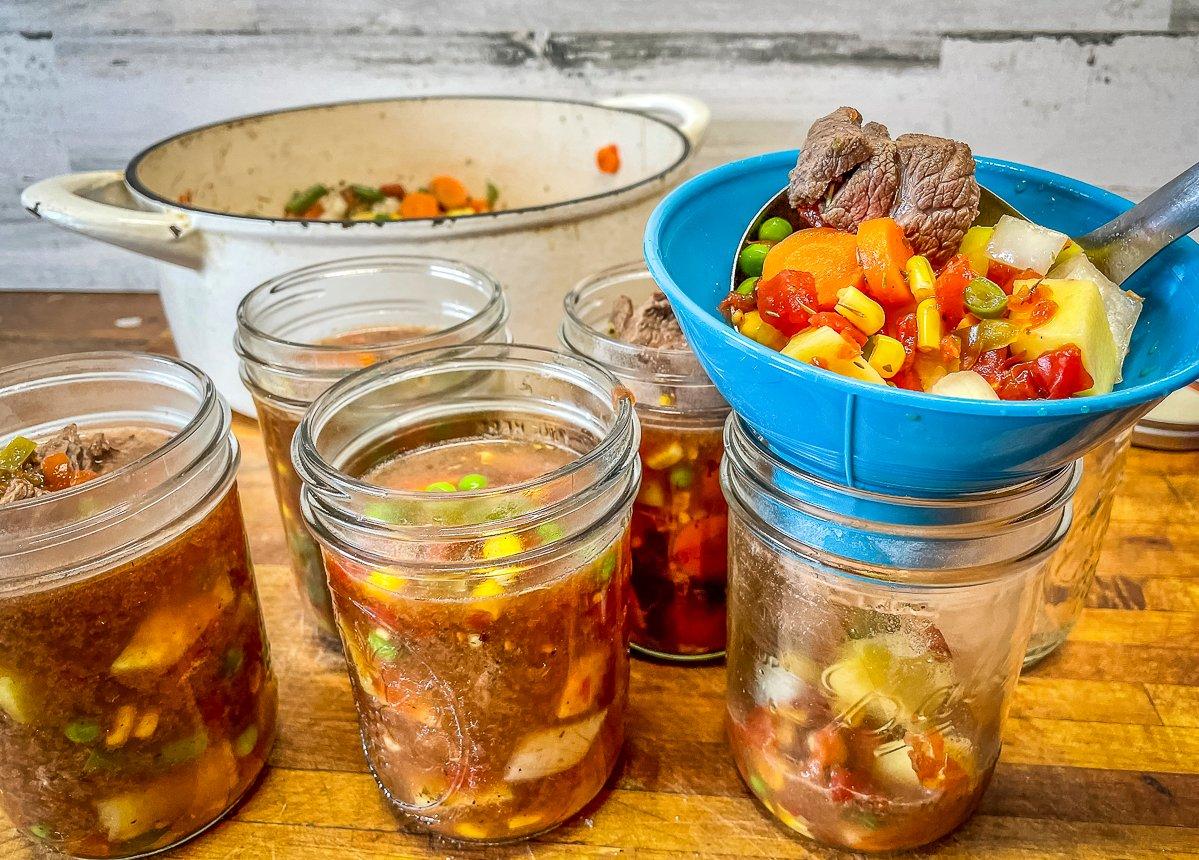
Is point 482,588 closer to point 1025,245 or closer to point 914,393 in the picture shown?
point 914,393

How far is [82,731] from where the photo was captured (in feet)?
2.58

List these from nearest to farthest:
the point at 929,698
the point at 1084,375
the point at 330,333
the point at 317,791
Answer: the point at 1084,375 → the point at 929,698 → the point at 317,791 → the point at 330,333

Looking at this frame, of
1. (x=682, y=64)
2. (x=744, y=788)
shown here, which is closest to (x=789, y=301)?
(x=744, y=788)

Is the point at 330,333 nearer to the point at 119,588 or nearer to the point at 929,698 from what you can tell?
the point at 119,588

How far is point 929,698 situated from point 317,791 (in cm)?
59

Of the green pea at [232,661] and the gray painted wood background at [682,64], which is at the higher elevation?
the gray painted wood background at [682,64]

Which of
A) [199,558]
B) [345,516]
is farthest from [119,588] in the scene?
[345,516]

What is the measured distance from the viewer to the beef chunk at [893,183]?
2.60 feet

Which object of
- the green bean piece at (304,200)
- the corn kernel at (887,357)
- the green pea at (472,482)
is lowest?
the green pea at (472,482)

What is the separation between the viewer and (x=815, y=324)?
731mm

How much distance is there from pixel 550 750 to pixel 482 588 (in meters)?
0.18

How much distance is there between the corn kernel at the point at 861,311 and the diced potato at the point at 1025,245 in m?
0.17

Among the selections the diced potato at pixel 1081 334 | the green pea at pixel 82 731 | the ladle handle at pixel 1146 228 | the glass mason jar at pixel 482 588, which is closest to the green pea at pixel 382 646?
the glass mason jar at pixel 482 588

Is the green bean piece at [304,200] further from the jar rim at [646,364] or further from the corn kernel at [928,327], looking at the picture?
the corn kernel at [928,327]
